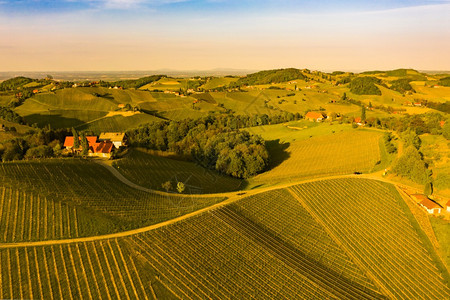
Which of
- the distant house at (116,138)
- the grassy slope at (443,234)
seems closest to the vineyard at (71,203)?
the grassy slope at (443,234)

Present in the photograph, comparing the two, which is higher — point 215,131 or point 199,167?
point 215,131

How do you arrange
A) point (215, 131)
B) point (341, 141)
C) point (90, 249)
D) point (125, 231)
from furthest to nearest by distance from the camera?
point (215, 131), point (341, 141), point (125, 231), point (90, 249)

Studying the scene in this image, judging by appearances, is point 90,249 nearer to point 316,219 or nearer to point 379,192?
point 316,219

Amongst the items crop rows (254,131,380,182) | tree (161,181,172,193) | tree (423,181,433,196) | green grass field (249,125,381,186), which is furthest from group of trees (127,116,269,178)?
tree (423,181,433,196)

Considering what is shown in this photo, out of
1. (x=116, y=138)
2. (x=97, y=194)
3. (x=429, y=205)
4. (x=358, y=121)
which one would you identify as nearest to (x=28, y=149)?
(x=116, y=138)

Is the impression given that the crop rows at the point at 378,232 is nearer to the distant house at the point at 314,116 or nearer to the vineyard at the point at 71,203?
the vineyard at the point at 71,203

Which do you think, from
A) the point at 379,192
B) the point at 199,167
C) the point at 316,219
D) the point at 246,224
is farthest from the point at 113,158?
the point at 379,192

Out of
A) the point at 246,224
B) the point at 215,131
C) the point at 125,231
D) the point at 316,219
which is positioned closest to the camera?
the point at 125,231
